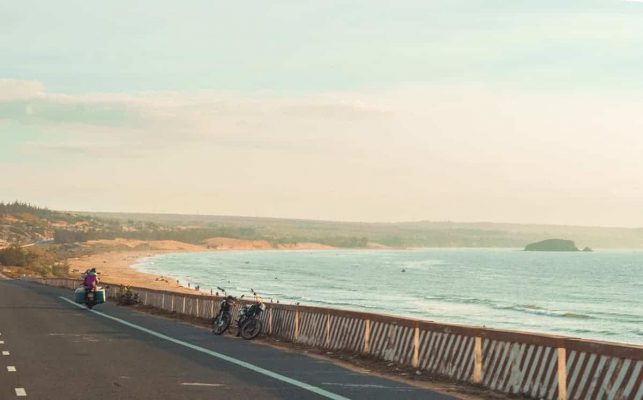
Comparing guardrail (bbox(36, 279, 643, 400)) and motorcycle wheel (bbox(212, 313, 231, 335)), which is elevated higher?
guardrail (bbox(36, 279, 643, 400))

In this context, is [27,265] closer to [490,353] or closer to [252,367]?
[252,367]

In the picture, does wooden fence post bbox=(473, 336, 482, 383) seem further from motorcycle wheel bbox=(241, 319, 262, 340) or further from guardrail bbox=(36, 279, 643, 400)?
motorcycle wheel bbox=(241, 319, 262, 340)

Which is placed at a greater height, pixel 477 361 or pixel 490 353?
pixel 490 353

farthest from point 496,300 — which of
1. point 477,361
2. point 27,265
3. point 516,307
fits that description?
point 477,361

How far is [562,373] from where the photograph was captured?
13922 millimetres

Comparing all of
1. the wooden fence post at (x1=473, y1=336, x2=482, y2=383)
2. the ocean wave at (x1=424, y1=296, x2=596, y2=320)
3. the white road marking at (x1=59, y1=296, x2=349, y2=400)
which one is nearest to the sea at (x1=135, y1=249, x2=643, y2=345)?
the ocean wave at (x1=424, y1=296, x2=596, y2=320)

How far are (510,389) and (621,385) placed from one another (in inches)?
116

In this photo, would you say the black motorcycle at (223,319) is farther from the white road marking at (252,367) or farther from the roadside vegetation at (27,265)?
the roadside vegetation at (27,265)

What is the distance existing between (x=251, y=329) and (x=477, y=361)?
12371 mm

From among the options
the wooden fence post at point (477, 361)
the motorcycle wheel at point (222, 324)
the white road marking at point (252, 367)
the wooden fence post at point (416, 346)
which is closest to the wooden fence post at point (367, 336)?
the wooden fence post at point (416, 346)

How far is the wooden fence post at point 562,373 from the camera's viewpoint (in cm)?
1384

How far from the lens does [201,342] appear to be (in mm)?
26109

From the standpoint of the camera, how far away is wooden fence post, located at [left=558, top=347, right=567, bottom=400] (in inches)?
545

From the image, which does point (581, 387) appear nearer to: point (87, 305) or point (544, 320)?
point (87, 305)
